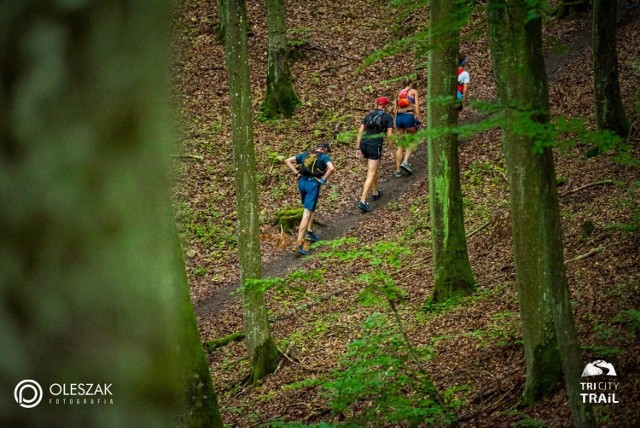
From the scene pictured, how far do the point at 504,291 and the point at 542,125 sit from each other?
19.8ft

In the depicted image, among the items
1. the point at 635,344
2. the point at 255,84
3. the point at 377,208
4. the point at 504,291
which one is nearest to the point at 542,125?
the point at 635,344

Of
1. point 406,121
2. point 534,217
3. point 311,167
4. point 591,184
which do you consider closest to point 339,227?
point 311,167

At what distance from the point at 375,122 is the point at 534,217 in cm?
918

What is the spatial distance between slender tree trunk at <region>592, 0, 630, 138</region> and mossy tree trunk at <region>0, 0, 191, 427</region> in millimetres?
13386

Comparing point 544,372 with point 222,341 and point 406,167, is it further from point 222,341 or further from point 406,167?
point 406,167

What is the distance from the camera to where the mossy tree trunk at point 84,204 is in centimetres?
76

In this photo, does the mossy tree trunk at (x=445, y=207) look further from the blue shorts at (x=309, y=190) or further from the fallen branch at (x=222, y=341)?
the blue shorts at (x=309, y=190)

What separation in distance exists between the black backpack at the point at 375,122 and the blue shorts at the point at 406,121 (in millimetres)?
Answer: 1512

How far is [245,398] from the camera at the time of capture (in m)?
10.1

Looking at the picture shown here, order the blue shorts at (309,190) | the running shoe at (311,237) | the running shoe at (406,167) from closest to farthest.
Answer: the blue shorts at (309,190) < the running shoe at (311,237) < the running shoe at (406,167)

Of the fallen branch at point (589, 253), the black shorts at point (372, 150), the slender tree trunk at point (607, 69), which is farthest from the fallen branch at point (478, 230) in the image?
the fallen branch at point (589, 253)

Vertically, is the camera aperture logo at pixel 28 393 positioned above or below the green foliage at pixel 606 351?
above

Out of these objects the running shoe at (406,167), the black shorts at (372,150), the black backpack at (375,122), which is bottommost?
the running shoe at (406,167)

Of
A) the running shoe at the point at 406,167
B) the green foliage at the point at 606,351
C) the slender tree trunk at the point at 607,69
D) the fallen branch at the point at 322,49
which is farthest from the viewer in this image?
the fallen branch at the point at 322,49
